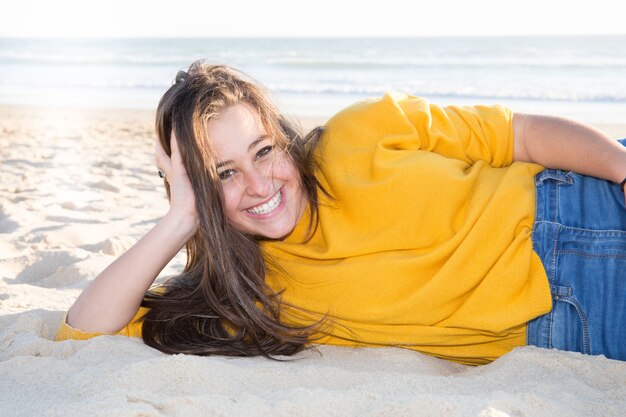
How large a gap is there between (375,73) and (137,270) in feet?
48.1

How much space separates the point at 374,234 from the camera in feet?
7.09

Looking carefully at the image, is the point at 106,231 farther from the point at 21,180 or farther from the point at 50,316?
the point at 21,180

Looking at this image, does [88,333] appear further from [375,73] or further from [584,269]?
[375,73]

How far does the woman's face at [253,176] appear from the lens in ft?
6.88

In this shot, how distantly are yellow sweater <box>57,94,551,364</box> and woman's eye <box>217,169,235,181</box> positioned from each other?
0.33 metres

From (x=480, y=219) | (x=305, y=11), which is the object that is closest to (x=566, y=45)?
(x=305, y=11)

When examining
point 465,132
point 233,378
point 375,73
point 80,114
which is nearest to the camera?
point 233,378

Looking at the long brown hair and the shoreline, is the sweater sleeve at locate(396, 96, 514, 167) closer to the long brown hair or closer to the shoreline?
the long brown hair

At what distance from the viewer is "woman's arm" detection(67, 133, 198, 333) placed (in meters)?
2.19

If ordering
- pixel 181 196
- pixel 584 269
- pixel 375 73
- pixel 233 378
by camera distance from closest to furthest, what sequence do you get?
1. pixel 233 378
2. pixel 584 269
3. pixel 181 196
4. pixel 375 73

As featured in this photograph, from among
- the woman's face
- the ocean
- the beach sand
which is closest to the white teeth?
the woman's face

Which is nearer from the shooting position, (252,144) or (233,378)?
(233,378)

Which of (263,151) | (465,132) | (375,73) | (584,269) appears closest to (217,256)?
(263,151)

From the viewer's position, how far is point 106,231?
3863mm
